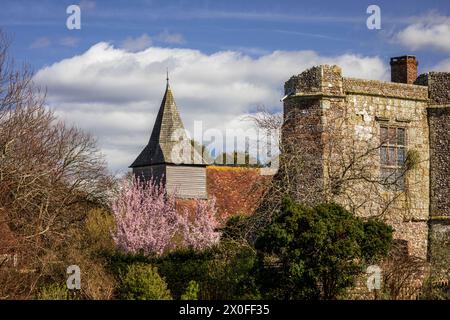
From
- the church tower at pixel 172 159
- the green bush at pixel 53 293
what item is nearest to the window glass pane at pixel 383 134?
the green bush at pixel 53 293

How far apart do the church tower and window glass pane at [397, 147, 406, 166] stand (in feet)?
52.7

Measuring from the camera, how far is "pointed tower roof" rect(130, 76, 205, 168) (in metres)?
38.3

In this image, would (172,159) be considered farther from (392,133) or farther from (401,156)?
(392,133)

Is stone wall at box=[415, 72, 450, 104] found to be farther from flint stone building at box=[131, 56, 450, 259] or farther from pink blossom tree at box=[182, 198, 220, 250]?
pink blossom tree at box=[182, 198, 220, 250]

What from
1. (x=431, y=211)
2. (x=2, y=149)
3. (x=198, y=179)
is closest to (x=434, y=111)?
(x=431, y=211)

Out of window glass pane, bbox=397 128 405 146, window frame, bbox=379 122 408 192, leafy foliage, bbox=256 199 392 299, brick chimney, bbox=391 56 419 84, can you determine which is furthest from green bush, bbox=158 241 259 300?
brick chimney, bbox=391 56 419 84

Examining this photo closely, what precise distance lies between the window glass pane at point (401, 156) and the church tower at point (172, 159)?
52.7 ft

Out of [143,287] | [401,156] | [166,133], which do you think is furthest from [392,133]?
[166,133]

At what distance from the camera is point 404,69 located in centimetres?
2408

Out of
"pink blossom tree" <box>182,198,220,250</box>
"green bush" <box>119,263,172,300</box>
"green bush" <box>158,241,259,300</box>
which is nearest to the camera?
"green bush" <box>119,263,172,300</box>

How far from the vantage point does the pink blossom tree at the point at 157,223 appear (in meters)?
29.5

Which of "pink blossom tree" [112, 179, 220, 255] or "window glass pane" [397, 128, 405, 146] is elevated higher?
"window glass pane" [397, 128, 405, 146]
